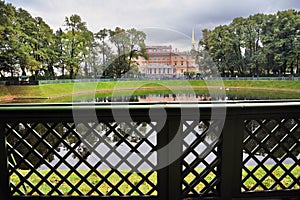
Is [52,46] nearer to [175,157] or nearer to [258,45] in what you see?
[258,45]

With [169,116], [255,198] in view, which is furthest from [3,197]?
[255,198]

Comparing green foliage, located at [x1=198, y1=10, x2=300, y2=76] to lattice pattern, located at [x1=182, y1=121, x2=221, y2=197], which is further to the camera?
green foliage, located at [x1=198, y1=10, x2=300, y2=76]

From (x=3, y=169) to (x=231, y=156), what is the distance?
1363 millimetres

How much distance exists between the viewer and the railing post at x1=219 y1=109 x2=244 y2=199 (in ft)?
4.42

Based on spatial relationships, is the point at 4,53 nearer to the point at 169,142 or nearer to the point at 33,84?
the point at 33,84

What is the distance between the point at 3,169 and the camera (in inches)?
54.9

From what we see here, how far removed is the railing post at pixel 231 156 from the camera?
1.35 m

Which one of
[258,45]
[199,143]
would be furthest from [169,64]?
[258,45]

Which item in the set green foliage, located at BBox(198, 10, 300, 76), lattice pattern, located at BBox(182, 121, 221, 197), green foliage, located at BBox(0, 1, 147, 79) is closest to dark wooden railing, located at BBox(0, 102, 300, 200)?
lattice pattern, located at BBox(182, 121, 221, 197)

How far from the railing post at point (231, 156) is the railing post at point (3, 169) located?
1.28 m

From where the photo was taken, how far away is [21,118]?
4.33 feet

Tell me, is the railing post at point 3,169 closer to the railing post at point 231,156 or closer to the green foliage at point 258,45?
the railing post at point 231,156

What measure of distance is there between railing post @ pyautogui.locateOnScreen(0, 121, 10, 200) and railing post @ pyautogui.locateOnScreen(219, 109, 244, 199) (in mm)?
1281

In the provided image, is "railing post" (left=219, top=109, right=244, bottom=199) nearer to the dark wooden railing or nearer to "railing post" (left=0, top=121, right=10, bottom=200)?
the dark wooden railing
